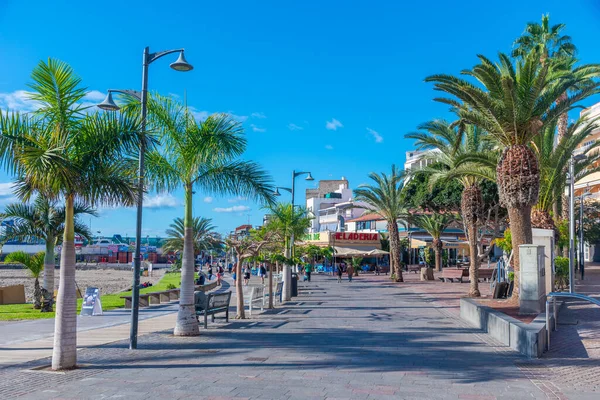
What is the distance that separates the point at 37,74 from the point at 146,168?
3651 millimetres

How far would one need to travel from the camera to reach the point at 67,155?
9156 millimetres

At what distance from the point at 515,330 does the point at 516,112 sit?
8.09 m

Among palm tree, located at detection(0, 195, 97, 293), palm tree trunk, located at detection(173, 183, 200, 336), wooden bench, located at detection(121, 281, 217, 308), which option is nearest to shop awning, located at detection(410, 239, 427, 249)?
wooden bench, located at detection(121, 281, 217, 308)

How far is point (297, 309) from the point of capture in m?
20.1

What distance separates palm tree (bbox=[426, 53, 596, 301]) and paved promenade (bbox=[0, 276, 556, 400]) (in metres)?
4.74

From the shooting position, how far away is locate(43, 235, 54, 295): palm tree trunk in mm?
19922

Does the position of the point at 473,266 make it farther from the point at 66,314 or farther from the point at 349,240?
the point at 349,240

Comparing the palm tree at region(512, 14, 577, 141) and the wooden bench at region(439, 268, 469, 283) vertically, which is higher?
the palm tree at region(512, 14, 577, 141)

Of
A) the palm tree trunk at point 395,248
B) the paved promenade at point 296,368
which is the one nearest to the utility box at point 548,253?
the paved promenade at point 296,368

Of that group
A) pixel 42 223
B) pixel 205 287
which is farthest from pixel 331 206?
pixel 42 223

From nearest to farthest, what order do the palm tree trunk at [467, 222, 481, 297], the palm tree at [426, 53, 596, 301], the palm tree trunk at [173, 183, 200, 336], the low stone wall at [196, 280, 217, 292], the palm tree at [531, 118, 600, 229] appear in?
the palm tree trunk at [173, 183, 200, 336]
the palm tree at [426, 53, 596, 301]
the palm tree at [531, 118, 600, 229]
the palm tree trunk at [467, 222, 481, 297]
the low stone wall at [196, 280, 217, 292]

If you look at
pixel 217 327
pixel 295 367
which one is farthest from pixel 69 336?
pixel 217 327

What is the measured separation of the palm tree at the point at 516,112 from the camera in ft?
55.0

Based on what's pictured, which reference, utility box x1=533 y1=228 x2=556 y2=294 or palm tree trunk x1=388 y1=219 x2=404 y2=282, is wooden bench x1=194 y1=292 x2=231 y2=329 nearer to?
utility box x1=533 y1=228 x2=556 y2=294
